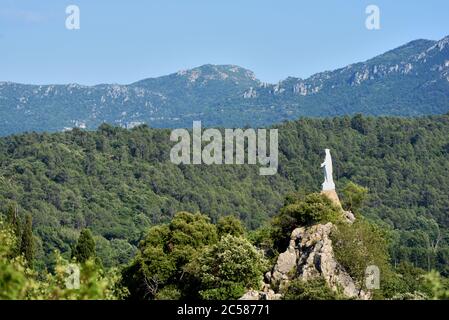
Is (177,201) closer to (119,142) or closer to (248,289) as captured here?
(119,142)

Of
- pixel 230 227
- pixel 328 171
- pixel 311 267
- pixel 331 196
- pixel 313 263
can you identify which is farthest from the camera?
pixel 230 227

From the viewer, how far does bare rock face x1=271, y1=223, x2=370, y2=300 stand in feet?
117

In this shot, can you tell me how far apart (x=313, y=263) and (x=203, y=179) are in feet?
341

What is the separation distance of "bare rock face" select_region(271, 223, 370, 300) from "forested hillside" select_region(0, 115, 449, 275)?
217 feet

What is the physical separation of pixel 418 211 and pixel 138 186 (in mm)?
39910

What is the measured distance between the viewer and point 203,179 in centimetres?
13975

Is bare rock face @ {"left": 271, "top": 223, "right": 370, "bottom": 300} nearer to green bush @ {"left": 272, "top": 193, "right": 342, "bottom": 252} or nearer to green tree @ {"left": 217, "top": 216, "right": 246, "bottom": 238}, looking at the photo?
green bush @ {"left": 272, "top": 193, "right": 342, "bottom": 252}

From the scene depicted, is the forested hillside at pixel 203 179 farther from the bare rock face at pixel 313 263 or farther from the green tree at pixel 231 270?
the bare rock face at pixel 313 263

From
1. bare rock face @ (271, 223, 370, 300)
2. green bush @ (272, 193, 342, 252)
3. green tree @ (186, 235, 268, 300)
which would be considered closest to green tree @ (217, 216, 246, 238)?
green bush @ (272, 193, 342, 252)

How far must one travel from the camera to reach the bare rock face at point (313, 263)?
35.8 metres

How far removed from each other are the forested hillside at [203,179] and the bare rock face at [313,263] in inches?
2608

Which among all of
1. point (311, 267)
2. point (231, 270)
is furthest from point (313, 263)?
point (231, 270)

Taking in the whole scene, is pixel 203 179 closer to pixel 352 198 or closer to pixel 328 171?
pixel 352 198

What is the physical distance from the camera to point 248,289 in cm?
3634
